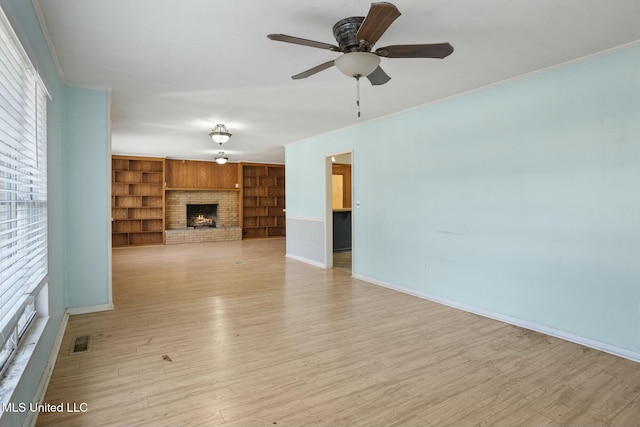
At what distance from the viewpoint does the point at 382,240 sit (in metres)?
5.21

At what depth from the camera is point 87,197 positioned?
3891 millimetres

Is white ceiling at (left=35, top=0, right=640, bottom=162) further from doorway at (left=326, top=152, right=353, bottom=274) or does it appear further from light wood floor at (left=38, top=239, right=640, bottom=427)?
light wood floor at (left=38, top=239, right=640, bottom=427)

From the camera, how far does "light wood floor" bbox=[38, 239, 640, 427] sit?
6.80 ft

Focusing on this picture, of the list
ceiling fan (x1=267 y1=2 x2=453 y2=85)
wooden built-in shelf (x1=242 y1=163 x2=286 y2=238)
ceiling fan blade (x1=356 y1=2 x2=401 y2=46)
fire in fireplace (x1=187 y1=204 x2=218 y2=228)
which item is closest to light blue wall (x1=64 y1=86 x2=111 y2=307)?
ceiling fan (x1=267 y1=2 x2=453 y2=85)

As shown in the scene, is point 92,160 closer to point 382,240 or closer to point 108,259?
point 108,259

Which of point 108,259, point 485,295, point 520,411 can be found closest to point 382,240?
point 485,295

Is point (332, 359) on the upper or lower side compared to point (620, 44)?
lower

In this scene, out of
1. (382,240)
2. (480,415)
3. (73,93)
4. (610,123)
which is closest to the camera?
(480,415)

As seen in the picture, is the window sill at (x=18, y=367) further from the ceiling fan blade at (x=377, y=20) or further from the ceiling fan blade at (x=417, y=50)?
the ceiling fan blade at (x=417, y=50)

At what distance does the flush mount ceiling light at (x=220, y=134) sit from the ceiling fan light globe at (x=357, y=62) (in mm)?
3591

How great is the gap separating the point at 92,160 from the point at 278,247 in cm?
588

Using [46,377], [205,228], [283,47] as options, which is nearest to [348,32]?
[283,47]

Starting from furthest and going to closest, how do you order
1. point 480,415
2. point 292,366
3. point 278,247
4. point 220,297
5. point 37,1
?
point 278,247 → point 220,297 → point 292,366 → point 37,1 → point 480,415

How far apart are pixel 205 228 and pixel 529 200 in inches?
360
